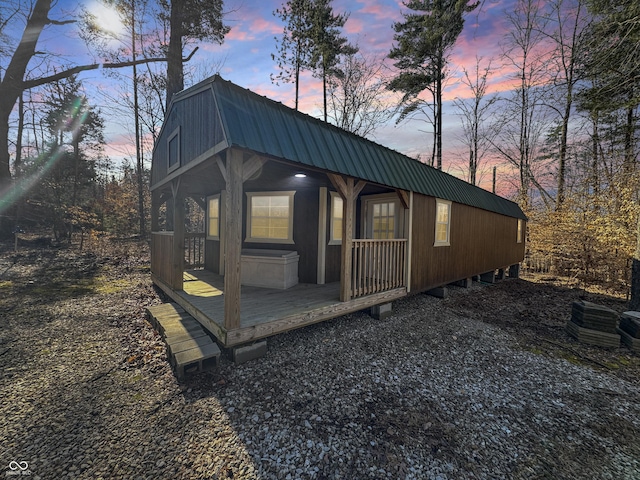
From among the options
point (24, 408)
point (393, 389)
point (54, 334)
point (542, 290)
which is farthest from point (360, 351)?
point (542, 290)

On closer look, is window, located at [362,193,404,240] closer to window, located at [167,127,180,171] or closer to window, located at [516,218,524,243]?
window, located at [167,127,180,171]

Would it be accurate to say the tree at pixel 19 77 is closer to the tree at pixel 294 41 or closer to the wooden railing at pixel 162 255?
the tree at pixel 294 41

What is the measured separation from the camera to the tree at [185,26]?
9891 millimetres

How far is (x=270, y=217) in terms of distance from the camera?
6.45 metres

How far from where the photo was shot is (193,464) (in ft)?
6.38

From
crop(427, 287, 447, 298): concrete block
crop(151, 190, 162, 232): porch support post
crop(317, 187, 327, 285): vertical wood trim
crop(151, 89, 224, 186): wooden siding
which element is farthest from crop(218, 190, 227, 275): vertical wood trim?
crop(427, 287, 447, 298): concrete block

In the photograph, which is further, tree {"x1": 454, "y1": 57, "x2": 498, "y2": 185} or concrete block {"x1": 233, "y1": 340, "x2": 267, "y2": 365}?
tree {"x1": 454, "y1": 57, "x2": 498, "y2": 185}

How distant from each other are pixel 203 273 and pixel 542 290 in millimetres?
10795

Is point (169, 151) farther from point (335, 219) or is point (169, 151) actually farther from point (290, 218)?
point (335, 219)

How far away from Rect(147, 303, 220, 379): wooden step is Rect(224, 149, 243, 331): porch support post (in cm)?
41

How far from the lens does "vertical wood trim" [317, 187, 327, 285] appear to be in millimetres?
5996

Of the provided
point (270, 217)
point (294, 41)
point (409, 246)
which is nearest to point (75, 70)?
point (294, 41)

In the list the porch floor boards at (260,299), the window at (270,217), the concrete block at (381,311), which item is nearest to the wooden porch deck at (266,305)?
the porch floor boards at (260,299)

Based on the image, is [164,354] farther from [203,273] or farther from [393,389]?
[203,273]
